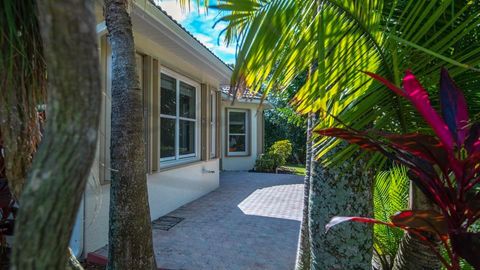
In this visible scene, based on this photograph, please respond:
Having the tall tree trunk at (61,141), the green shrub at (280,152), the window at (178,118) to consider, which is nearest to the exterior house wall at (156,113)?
the window at (178,118)

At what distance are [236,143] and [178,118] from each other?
7613 mm

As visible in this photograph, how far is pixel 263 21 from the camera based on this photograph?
4.14 ft

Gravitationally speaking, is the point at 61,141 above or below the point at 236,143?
above

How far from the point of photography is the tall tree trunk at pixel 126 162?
2693 millimetres

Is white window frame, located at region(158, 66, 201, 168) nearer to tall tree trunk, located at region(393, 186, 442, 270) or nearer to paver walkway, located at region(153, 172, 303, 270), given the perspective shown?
paver walkway, located at region(153, 172, 303, 270)

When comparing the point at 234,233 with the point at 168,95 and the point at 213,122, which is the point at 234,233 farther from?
the point at 213,122

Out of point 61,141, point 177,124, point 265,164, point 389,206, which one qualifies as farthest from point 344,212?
point 265,164

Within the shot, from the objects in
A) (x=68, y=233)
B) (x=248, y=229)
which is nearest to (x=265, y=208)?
(x=248, y=229)

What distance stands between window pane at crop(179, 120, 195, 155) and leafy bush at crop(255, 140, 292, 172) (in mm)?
6205

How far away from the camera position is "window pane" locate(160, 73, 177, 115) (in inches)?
276

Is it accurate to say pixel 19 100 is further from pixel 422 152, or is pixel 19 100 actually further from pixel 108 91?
pixel 108 91

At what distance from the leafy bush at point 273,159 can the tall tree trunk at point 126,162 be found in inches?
469

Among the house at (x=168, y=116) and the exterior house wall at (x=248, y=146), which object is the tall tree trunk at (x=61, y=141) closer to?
the house at (x=168, y=116)

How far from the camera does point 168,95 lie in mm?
7293
